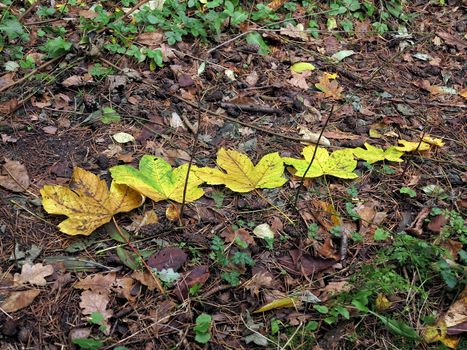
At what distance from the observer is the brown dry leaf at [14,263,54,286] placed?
1.77 m

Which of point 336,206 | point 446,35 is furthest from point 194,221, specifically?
point 446,35

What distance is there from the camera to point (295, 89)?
2875 mm

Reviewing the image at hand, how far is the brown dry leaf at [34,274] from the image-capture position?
1.77 meters

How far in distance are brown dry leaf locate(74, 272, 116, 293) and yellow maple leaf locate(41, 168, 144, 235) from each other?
19cm

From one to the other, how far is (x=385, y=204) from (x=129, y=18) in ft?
6.57

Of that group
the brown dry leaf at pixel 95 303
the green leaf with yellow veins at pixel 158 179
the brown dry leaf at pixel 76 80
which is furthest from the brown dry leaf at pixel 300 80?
the brown dry leaf at pixel 95 303

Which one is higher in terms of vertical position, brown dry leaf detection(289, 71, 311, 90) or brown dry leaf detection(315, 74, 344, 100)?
brown dry leaf detection(289, 71, 311, 90)

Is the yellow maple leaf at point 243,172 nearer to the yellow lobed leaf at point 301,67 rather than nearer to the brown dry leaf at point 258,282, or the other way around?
the brown dry leaf at point 258,282

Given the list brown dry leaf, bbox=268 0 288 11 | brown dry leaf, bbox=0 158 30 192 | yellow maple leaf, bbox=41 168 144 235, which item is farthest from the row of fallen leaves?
brown dry leaf, bbox=268 0 288 11

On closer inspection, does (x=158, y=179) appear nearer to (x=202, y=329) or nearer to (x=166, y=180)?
(x=166, y=180)

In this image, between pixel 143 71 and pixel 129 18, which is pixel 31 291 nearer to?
pixel 143 71

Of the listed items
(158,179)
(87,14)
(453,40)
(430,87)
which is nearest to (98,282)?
(158,179)

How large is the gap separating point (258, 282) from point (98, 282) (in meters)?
0.60

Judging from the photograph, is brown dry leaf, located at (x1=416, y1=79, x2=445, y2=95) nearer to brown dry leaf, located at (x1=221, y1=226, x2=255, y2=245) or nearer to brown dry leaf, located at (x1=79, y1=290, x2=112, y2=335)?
brown dry leaf, located at (x1=221, y1=226, x2=255, y2=245)
